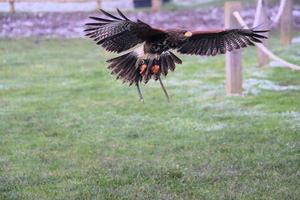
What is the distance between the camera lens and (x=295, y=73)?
10.8m

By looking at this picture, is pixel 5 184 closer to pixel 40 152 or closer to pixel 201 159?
pixel 40 152

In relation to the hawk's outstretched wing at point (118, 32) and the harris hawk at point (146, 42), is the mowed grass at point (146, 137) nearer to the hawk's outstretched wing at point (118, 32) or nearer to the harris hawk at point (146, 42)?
the harris hawk at point (146, 42)

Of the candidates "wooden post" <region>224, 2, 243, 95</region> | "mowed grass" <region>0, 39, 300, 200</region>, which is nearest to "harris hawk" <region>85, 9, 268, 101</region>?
"mowed grass" <region>0, 39, 300, 200</region>

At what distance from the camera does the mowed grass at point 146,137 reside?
18.1 ft

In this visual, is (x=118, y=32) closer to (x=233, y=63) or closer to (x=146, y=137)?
(x=146, y=137)

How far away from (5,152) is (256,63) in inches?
253

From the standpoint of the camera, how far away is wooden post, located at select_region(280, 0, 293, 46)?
12.8 meters

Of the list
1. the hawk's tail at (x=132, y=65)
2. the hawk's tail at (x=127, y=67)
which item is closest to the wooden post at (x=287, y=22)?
the hawk's tail at (x=132, y=65)

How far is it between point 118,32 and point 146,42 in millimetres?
189

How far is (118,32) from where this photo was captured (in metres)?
4.25

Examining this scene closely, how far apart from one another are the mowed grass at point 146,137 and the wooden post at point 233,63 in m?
0.21

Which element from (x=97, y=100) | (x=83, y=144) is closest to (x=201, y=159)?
(x=83, y=144)

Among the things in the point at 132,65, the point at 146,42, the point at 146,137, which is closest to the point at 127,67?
the point at 132,65

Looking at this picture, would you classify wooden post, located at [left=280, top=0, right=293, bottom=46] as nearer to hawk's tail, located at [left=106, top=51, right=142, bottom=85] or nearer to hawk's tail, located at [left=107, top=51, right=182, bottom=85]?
hawk's tail, located at [left=107, top=51, right=182, bottom=85]
